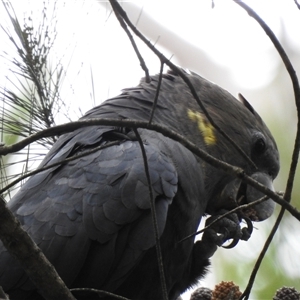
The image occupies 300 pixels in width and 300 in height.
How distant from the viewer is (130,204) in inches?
87.5

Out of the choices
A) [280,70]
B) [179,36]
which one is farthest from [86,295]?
[280,70]

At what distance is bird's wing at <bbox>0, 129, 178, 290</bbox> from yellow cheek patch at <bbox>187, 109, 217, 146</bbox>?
0.45 m

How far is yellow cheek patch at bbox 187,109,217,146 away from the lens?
2.77 m

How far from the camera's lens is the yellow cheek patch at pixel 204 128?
9.09ft

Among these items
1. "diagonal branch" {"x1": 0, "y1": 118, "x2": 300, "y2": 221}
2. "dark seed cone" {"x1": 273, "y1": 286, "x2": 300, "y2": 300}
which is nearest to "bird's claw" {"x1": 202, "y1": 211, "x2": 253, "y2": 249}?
"dark seed cone" {"x1": 273, "y1": 286, "x2": 300, "y2": 300}

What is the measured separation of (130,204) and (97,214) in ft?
0.43

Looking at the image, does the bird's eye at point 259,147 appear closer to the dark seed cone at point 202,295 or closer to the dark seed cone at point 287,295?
the dark seed cone at point 202,295

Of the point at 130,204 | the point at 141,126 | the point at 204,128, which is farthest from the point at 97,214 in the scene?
the point at 141,126

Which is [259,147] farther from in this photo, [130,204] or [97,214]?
[97,214]

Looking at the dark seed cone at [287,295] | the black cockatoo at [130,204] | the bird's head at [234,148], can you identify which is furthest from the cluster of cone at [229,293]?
the bird's head at [234,148]

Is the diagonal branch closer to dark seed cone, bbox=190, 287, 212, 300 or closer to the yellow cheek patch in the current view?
dark seed cone, bbox=190, 287, 212, 300

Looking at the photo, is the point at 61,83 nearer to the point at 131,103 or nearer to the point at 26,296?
the point at 131,103

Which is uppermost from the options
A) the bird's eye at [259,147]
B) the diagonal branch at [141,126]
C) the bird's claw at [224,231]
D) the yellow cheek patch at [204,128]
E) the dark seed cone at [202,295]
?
the bird's eye at [259,147]

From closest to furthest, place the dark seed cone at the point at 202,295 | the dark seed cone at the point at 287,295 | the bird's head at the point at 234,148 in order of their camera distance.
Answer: the dark seed cone at the point at 287,295, the dark seed cone at the point at 202,295, the bird's head at the point at 234,148
